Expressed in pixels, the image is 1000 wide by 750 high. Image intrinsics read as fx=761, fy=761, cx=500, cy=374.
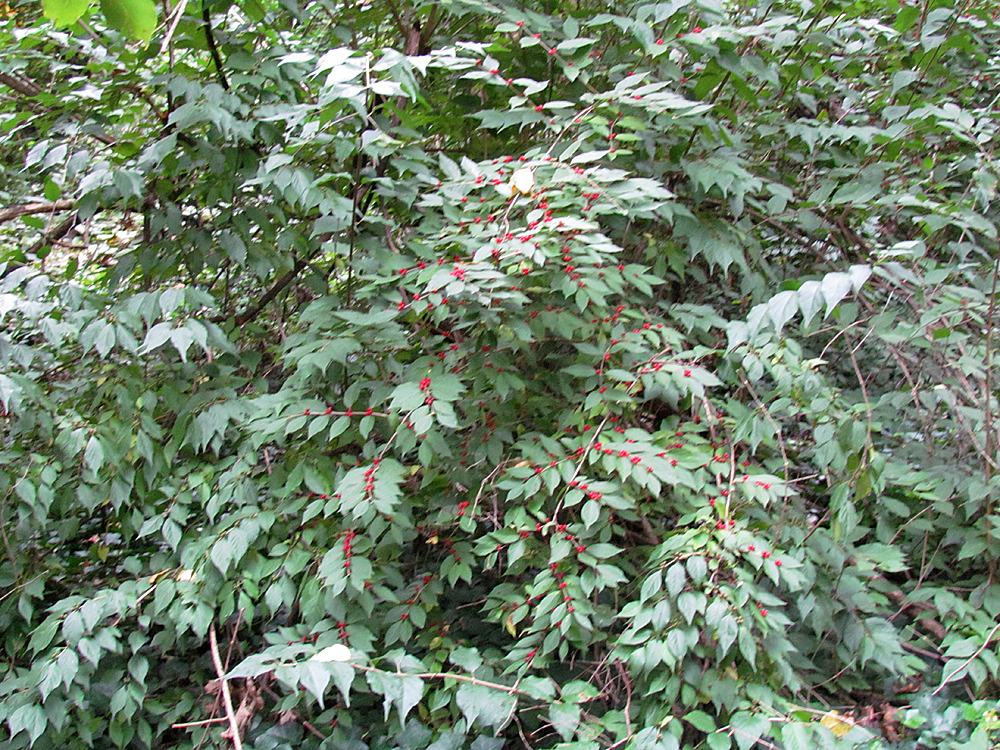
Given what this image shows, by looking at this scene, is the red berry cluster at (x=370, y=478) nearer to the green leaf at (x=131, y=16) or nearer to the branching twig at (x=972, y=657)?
the green leaf at (x=131, y=16)

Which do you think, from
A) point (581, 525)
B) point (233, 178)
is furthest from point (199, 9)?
point (581, 525)

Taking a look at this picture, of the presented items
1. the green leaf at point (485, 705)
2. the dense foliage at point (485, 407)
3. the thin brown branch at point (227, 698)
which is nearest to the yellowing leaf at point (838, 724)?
the dense foliage at point (485, 407)

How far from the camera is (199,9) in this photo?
192 cm

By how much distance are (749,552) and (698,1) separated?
1.29 meters

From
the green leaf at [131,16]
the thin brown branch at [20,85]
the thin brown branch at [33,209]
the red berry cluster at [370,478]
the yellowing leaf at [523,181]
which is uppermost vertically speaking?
the green leaf at [131,16]

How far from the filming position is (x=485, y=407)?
185 centimetres

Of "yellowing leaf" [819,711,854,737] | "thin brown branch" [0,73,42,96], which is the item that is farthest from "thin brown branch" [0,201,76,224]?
"yellowing leaf" [819,711,854,737]

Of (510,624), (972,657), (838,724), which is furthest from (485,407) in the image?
(972,657)

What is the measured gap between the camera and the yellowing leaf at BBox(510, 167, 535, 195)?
158cm

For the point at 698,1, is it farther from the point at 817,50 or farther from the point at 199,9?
the point at 199,9

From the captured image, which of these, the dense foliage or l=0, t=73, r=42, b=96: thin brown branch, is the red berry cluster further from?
→ l=0, t=73, r=42, b=96: thin brown branch

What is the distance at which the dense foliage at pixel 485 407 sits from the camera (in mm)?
1654

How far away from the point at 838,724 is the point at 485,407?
3.31ft

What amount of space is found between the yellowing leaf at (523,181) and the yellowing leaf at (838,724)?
1.26 m
